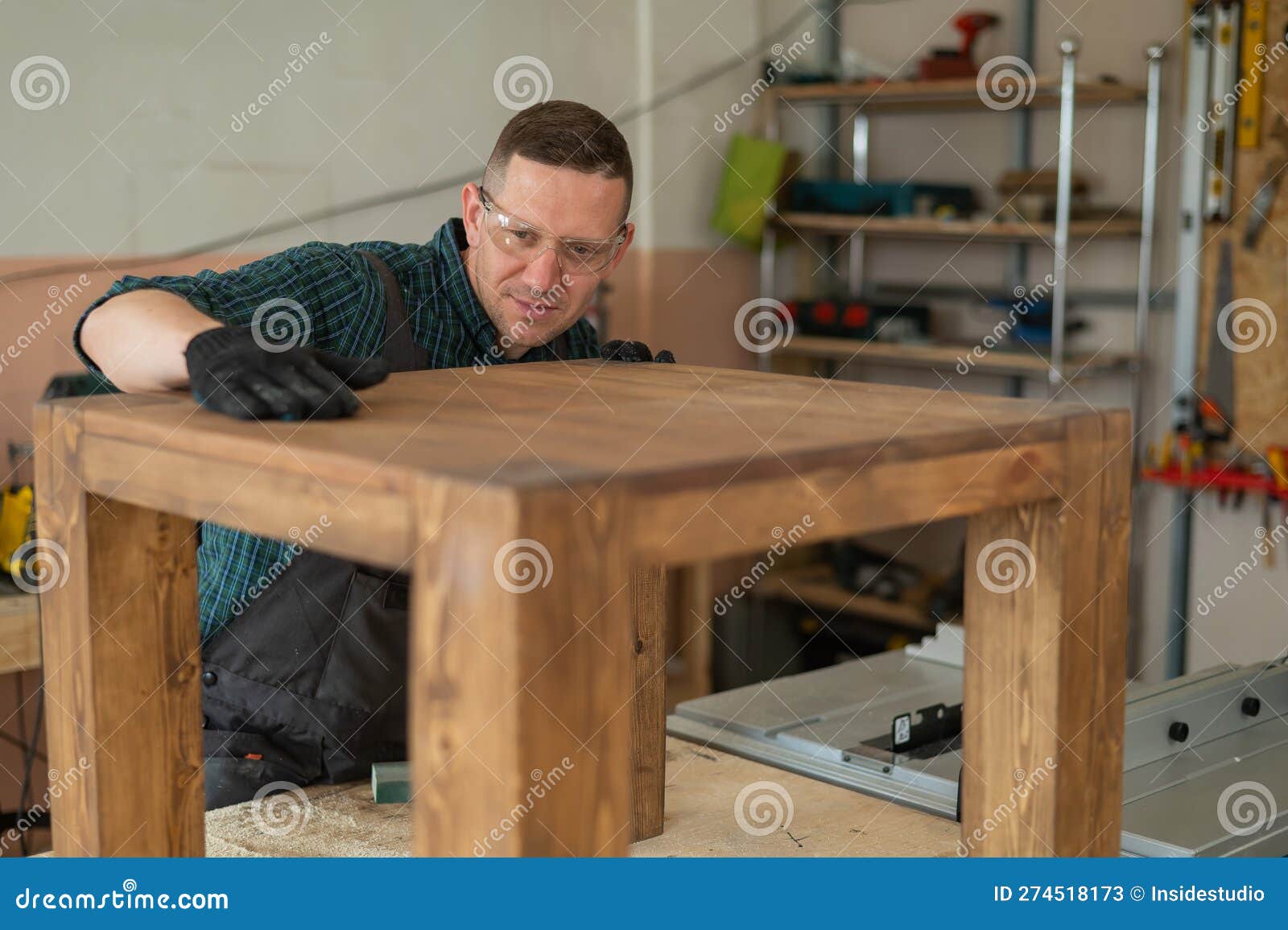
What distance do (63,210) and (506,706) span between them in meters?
3.04

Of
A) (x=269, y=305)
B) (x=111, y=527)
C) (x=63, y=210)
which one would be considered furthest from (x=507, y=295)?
(x=63, y=210)

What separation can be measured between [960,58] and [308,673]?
131 inches

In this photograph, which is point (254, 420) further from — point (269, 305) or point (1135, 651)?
point (1135, 651)

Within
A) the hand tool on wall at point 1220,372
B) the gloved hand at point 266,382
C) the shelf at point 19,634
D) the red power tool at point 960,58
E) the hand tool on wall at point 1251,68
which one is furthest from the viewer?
the red power tool at point 960,58

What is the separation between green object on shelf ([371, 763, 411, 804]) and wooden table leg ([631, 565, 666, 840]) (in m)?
0.24

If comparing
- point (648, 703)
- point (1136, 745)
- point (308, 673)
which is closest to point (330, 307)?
point (308, 673)

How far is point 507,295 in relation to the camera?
72.0 inches

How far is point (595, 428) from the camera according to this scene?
0.84 meters

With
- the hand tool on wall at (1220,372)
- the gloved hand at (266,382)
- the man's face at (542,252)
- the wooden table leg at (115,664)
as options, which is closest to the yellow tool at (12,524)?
the man's face at (542,252)

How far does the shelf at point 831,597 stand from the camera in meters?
4.44

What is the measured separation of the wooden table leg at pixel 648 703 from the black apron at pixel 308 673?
1.36ft

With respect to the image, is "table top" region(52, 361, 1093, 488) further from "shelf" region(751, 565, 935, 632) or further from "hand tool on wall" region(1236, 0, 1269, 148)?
"shelf" region(751, 565, 935, 632)

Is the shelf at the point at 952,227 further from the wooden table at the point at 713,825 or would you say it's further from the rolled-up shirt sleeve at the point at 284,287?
the wooden table at the point at 713,825

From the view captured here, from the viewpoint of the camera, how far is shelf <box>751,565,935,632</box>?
14.6 ft
